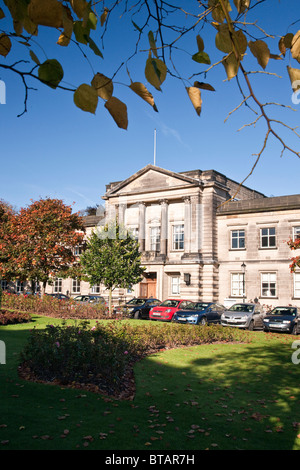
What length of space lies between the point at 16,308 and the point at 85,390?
897 inches

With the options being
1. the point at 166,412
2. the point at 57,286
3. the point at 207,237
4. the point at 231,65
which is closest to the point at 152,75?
the point at 231,65

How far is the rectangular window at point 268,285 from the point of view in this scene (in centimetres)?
3578

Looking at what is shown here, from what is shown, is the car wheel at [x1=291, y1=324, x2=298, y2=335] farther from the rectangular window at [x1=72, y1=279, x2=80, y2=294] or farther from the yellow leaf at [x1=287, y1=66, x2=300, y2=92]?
the rectangular window at [x1=72, y1=279, x2=80, y2=294]

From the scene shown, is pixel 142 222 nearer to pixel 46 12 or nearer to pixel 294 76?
pixel 294 76

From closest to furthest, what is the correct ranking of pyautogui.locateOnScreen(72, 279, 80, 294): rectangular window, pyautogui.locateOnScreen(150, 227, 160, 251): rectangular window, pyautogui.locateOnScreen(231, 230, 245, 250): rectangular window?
1. pyautogui.locateOnScreen(231, 230, 245, 250): rectangular window
2. pyautogui.locateOnScreen(150, 227, 160, 251): rectangular window
3. pyautogui.locateOnScreen(72, 279, 80, 294): rectangular window

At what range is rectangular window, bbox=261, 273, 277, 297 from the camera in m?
35.8

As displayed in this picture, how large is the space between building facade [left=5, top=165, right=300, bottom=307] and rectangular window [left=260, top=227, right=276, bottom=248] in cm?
9

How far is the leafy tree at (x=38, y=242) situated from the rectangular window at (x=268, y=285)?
16.7 m

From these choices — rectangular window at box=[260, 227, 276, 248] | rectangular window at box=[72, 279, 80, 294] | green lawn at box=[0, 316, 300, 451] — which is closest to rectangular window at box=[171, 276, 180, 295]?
rectangular window at box=[260, 227, 276, 248]

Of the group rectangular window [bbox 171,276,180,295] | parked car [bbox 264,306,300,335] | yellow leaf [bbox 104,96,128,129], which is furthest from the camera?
rectangular window [bbox 171,276,180,295]

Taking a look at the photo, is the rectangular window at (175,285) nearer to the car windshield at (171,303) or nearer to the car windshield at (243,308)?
the car windshield at (171,303)

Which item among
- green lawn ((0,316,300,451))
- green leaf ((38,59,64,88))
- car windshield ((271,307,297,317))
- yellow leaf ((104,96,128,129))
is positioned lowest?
green lawn ((0,316,300,451))

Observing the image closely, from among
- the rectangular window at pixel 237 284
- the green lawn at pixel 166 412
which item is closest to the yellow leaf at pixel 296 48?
the green lawn at pixel 166 412

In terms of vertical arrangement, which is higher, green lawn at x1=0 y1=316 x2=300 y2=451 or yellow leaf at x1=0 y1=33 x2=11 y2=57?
yellow leaf at x1=0 y1=33 x2=11 y2=57
